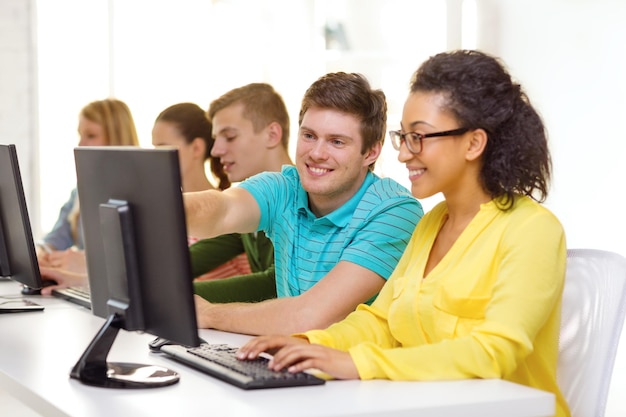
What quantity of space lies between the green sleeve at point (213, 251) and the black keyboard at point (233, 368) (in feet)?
4.96

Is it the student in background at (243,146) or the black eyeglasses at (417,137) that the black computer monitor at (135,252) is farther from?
A: the student in background at (243,146)

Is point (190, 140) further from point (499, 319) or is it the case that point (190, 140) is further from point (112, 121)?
point (499, 319)

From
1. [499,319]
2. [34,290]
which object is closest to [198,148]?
[34,290]

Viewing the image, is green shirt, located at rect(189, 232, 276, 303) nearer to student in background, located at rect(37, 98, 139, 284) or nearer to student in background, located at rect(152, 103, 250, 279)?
student in background, located at rect(152, 103, 250, 279)

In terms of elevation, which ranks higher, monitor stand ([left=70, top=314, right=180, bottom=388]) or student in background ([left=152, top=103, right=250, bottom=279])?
student in background ([left=152, top=103, right=250, bottom=279])

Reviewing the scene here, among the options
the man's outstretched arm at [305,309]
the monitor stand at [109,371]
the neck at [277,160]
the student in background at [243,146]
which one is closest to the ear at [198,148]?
the student in background at [243,146]

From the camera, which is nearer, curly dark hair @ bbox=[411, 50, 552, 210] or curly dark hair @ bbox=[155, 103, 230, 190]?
curly dark hair @ bbox=[411, 50, 552, 210]

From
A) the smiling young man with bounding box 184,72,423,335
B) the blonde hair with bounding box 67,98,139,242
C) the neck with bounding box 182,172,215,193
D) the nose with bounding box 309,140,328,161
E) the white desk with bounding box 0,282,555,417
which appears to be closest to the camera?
the white desk with bounding box 0,282,555,417

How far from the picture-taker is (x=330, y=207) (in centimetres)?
254

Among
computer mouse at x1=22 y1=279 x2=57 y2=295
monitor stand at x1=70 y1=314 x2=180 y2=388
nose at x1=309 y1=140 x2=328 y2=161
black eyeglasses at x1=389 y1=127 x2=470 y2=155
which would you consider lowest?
computer mouse at x1=22 y1=279 x2=57 y2=295

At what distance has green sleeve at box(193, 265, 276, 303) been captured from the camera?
9.98 feet

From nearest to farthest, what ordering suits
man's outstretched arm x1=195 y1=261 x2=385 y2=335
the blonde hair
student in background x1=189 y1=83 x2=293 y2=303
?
man's outstretched arm x1=195 y1=261 x2=385 y2=335, student in background x1=189 y1=83 x2=293 y2=303, the blonde hair

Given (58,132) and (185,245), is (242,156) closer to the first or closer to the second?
(185,245)

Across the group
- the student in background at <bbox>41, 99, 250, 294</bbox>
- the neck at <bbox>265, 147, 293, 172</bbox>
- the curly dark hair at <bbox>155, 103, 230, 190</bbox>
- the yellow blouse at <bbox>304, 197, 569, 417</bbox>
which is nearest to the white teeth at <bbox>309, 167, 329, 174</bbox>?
the yellow blouse at <bbox>304, 197, 569, 417</bbox>
